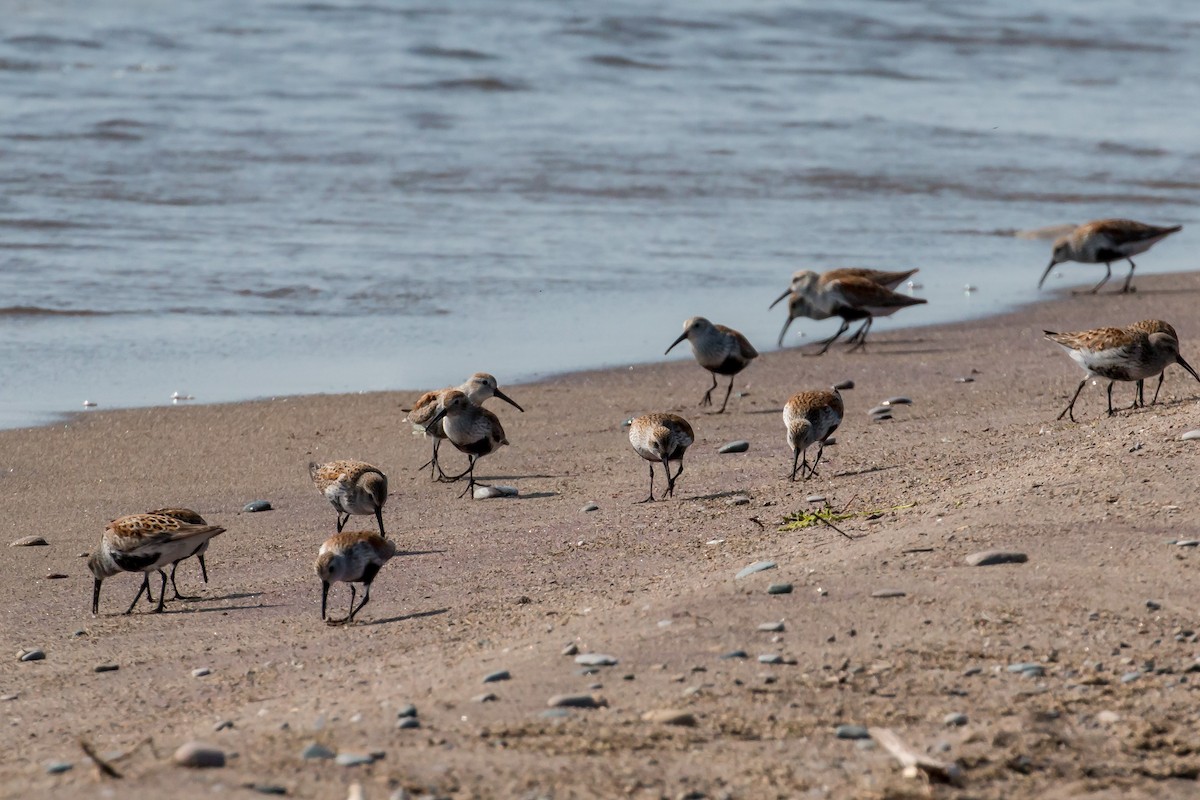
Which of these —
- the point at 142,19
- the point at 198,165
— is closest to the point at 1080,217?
the point at 198,165

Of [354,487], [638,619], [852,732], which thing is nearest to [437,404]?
[354,487]

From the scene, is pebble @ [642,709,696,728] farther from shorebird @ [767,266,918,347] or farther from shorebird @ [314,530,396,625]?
shorebird @ [767,266,918,347]

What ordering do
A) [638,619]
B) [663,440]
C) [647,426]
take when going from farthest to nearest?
[647,426] < [663,440] < [638,619]

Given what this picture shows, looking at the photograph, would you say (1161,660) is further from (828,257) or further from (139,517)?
(828,257)

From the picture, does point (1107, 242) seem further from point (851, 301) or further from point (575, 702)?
point (575, 702)

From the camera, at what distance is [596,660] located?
5883 mm

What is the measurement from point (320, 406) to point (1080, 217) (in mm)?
12237

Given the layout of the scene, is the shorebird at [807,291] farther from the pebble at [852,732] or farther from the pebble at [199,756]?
the pebble at [199,756]

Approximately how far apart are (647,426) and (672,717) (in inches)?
170

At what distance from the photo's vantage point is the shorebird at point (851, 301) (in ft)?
47.7

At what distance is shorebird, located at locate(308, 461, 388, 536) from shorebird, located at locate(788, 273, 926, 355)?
21.2 ft

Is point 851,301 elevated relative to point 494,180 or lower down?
lower down

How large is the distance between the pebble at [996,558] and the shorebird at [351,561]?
2724 mm

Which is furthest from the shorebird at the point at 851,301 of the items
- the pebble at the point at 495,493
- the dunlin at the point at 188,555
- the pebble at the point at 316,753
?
the pebble at the point at 316,753
